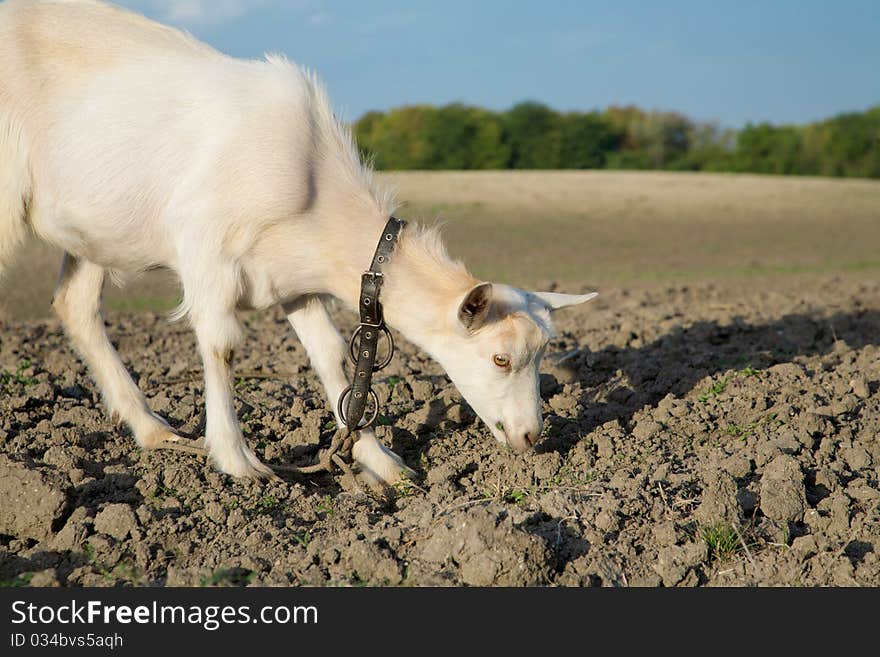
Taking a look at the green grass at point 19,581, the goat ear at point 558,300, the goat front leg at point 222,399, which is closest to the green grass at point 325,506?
the goat front leg at point 222,399

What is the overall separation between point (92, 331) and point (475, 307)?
2.92 meters

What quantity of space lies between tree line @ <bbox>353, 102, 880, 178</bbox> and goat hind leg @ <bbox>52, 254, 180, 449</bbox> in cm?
4667

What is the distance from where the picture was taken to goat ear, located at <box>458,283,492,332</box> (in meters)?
4.84

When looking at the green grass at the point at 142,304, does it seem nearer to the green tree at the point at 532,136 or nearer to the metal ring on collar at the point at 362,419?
the metal ring on collar at the point at 362,419

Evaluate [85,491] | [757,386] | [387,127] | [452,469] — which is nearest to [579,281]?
[757,386]

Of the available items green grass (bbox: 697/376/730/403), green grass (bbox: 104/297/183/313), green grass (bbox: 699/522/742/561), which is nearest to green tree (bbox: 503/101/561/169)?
green grass (bbox: 104/297/183/313)

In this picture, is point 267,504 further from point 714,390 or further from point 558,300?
point 714,390

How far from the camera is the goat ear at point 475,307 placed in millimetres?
4844

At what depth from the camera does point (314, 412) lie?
638 centimetres

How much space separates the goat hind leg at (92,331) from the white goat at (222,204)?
0.32 metres

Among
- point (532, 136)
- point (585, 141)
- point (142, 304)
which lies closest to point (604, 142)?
point (585, 141)

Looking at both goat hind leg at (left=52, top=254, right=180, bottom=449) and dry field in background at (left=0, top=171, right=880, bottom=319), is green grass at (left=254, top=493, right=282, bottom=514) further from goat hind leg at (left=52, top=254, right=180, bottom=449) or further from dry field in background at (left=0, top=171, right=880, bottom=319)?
dry field in background at (left=0, top=171, right=880, bottom=319)

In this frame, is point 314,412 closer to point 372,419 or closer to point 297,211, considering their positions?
point 372,419
